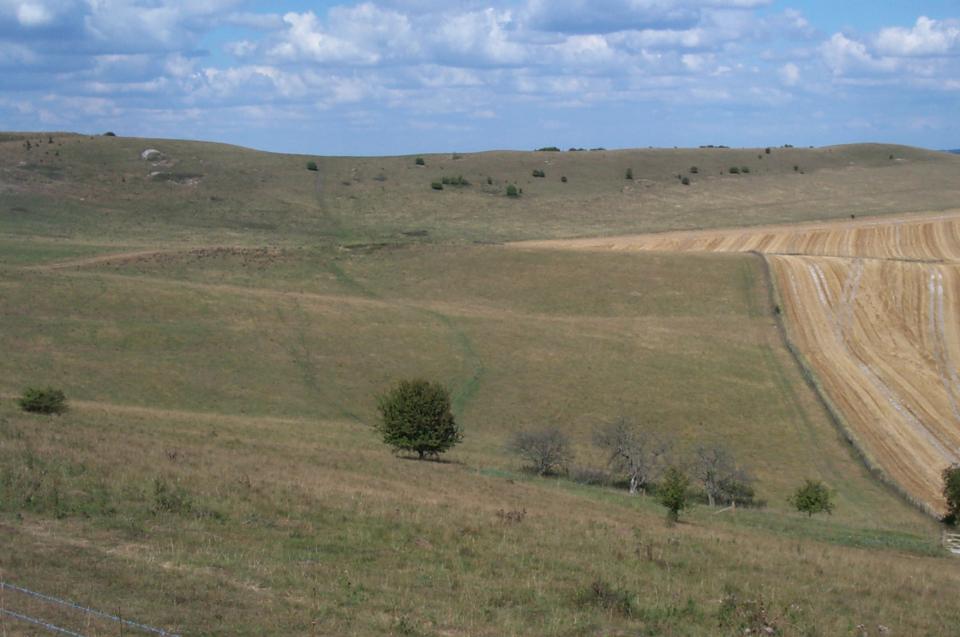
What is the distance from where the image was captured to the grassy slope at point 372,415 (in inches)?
627

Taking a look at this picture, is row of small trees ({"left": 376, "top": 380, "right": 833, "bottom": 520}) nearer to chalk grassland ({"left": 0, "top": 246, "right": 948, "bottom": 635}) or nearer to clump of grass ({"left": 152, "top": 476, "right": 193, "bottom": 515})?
chalk grassland ({"left": 0, "top": 246, "right": 948, "bottom": 635})

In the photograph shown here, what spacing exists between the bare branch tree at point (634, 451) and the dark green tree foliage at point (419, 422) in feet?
22.1

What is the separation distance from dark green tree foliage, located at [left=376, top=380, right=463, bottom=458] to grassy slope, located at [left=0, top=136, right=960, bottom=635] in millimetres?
1249

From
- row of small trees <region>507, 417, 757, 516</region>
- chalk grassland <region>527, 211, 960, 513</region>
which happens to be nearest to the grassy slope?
row of small trees <region>507, 417, 757, 516</region>

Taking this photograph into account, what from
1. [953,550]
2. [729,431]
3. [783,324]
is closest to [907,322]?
[783,324]

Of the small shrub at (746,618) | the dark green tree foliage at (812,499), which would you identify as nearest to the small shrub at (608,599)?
the small shrub at (746,618)

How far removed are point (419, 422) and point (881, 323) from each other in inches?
1566

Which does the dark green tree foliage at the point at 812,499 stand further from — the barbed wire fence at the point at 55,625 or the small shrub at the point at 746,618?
the barbed wire fence at the point at 55,625

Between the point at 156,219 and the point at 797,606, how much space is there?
317 feet

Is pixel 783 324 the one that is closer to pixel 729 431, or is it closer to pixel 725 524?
pixel 729 431

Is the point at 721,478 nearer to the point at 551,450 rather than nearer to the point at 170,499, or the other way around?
the point at 551,450

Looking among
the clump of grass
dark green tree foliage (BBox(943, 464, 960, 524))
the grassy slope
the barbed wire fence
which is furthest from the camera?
dark green tree foliage (BBox(943, 464, 960, 524))

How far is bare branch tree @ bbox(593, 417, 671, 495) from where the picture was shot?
38.3 metres

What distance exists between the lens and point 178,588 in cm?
1425
